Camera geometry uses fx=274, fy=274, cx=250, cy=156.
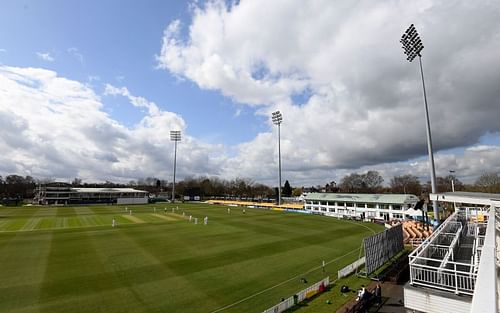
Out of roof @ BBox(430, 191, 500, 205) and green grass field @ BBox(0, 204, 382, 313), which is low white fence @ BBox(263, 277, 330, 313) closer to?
green grass field @ BBox(0, 204, 382, 313)

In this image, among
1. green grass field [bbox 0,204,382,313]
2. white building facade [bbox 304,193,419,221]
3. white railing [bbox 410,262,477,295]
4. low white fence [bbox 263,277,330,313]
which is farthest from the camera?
white building facade [bbox 304,193,419,221]

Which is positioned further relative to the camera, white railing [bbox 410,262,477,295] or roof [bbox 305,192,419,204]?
roof [bbox 305,192,419,204]

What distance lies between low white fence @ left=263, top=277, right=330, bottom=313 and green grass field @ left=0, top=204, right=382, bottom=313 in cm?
122

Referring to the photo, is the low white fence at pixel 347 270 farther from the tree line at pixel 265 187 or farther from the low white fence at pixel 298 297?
the tree line at pixel 265 187

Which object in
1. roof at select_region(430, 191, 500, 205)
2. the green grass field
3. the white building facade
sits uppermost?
roof at select_region(430, 191, 500, 205)

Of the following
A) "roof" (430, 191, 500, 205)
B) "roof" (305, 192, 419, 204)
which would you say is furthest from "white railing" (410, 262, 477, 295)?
"roof" (305, 192, 419, 204)

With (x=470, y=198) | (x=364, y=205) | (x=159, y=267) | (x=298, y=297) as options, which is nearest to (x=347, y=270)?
(x=298, y=297)

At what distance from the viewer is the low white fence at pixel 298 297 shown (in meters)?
14.9

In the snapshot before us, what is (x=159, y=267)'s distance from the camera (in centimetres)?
2258

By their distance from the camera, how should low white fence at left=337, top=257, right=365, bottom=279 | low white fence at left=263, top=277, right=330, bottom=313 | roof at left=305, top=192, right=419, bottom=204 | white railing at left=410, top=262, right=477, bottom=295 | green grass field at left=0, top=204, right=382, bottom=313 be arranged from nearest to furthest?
white railing at left=410, top=262, right=477, bottom=295
low white fence at left=263, top=277, right=330, bottom=313
green grass field at left=0, top=204, right=382, bottom=313
low white fence at left=337, top=257, right=365, bottom=279
roof at left=305, top=192, right=419, bottom=204

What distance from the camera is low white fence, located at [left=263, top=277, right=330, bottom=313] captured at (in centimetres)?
1493

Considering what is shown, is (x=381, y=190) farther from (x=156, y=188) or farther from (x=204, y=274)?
(x=156, y=188)

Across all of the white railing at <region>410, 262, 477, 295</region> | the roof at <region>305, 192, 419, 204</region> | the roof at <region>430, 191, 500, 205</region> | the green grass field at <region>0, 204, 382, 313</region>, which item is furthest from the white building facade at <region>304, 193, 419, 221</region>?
the white railing at <region>410, 262, 477, 295</region>

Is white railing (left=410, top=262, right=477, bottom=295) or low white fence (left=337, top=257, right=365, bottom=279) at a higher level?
white railing (left=410, top=262, right=477, bottom=295)
